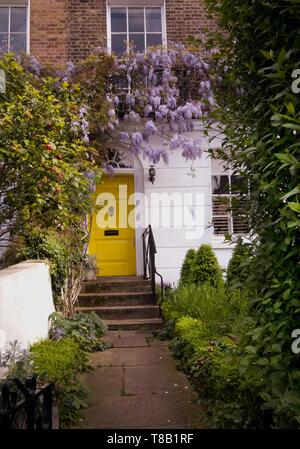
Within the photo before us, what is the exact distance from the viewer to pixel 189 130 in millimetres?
9953

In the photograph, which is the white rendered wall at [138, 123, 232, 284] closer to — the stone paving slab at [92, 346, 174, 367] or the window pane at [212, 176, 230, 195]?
the window pane at [212, 176, 230, 195]

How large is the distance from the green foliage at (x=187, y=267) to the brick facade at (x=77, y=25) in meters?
5.09

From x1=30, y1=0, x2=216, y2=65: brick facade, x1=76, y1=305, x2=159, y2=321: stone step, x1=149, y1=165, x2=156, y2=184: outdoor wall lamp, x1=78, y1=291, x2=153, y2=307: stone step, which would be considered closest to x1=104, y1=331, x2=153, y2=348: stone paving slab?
x1=76, y1=305, x2=159, y2=321: stone step

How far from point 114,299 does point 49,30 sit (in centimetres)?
646

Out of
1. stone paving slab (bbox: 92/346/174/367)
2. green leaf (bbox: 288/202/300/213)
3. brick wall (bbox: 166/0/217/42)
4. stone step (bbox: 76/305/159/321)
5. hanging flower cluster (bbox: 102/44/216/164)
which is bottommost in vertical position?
stone paving slab (bbox: 92/346/174/367)

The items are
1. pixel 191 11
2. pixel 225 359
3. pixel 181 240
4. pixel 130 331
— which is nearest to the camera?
pixel 225 359

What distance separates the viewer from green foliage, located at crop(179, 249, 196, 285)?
8609 mm

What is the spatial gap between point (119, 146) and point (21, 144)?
4.77 meters

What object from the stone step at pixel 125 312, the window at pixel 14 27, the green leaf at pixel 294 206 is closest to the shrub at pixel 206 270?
the stone step at pixel 125 312

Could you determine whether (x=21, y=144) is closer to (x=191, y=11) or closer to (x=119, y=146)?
(x=119, y=146)

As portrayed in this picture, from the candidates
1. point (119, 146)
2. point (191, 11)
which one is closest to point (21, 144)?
point (119, 146)

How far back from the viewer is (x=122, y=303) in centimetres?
823

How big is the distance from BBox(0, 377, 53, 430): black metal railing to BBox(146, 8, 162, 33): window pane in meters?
9.46

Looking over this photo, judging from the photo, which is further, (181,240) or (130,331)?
(181,240)
